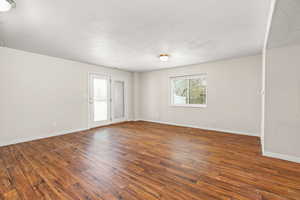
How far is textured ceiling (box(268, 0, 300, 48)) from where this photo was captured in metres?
1.31

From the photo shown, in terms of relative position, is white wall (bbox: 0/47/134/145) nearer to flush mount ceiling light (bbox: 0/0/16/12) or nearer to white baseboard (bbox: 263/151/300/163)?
flush mount ceiling light (bbox: 0/0/16/12)

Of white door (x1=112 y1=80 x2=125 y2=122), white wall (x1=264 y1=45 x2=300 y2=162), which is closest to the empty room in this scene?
white wall (x1=264 y1=45 x2=300 y2=162)

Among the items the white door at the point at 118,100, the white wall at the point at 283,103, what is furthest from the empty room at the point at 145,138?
→ the white door at the point at 118,100

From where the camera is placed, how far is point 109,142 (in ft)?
10.8

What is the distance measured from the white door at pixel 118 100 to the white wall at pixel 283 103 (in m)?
4.88

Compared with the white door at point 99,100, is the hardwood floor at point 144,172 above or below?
below

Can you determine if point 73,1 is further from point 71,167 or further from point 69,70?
point 69,70

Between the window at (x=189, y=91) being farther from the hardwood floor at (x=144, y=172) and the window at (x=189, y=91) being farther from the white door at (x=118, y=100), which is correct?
the white door at (x=118, y=100)

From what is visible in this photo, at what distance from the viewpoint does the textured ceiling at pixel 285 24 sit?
1308 millimetres

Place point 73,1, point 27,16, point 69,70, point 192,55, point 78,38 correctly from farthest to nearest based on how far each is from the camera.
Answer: point 69,70 < point 192,55 < point 78,38 < point 27,16 < point 73,1

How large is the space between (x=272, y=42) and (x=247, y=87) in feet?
6.41

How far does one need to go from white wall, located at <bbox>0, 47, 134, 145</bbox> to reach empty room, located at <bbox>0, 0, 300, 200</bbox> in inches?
0.9

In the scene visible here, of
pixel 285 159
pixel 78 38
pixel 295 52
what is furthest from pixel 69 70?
pixel 285 159

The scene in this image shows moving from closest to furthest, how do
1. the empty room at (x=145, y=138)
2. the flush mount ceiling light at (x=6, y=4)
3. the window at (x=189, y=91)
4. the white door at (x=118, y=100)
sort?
1. the flush mount ceiling light at (x=6, y=4)
2. the empty room at (x=145, y=138)
3. the window at (x=189, y=91)
4. the white door at (x=118, y=100)
